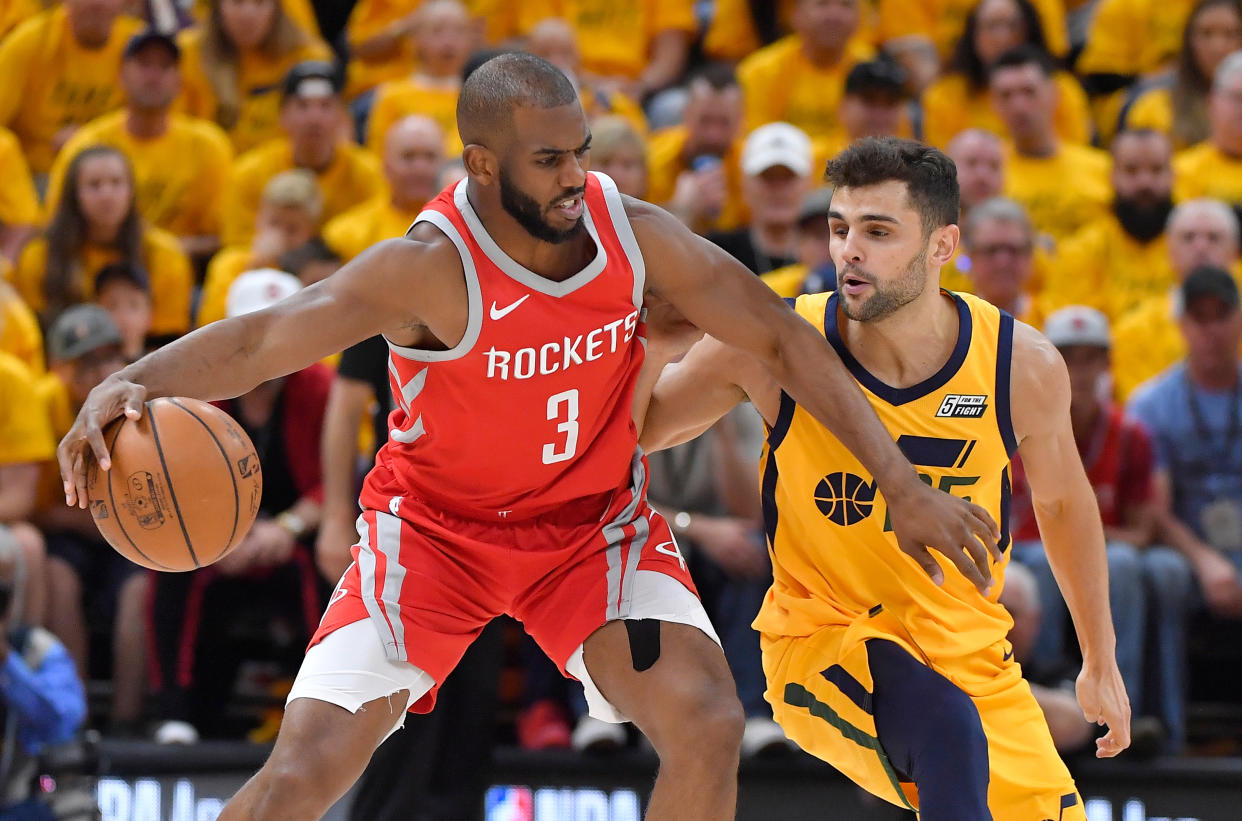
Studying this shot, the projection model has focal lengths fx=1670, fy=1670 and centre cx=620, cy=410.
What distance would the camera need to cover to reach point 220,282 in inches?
298

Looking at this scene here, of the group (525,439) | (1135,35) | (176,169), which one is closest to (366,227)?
(176,169)

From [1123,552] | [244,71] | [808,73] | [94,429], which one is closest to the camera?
[94,429]

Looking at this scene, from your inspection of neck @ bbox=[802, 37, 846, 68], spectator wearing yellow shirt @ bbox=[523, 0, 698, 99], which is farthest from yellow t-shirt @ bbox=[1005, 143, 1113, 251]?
spectator wearing yellow shirt @ bbox=[523, 0, 698, 99]

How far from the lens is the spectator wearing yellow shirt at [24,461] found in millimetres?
6324

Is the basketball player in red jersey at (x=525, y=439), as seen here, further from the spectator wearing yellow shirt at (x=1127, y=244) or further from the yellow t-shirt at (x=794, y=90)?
the yellow t-shirt at (x=794, y=90)

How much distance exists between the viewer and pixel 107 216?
7.48 meters

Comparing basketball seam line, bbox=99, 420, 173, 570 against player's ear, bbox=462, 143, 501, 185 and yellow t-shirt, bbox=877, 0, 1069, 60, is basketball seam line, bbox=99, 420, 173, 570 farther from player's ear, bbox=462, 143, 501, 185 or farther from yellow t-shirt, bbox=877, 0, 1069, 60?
yellow t-shirt, bbox=877, 0, 1069, 60

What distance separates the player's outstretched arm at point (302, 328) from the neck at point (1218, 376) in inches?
155

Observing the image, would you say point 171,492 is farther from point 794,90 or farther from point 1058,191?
point 794,90

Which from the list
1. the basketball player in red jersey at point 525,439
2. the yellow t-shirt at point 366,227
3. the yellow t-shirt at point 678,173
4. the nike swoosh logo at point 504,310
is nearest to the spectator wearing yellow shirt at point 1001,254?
the yellow t-shirt at point 678,173

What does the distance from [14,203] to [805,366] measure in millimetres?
5508

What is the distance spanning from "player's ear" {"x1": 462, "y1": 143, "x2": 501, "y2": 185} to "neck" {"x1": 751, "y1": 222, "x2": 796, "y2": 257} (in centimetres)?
356

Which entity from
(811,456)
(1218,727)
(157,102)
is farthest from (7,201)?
(1218,727)

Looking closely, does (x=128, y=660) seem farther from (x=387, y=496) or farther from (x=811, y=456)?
(x=811, y=456)
